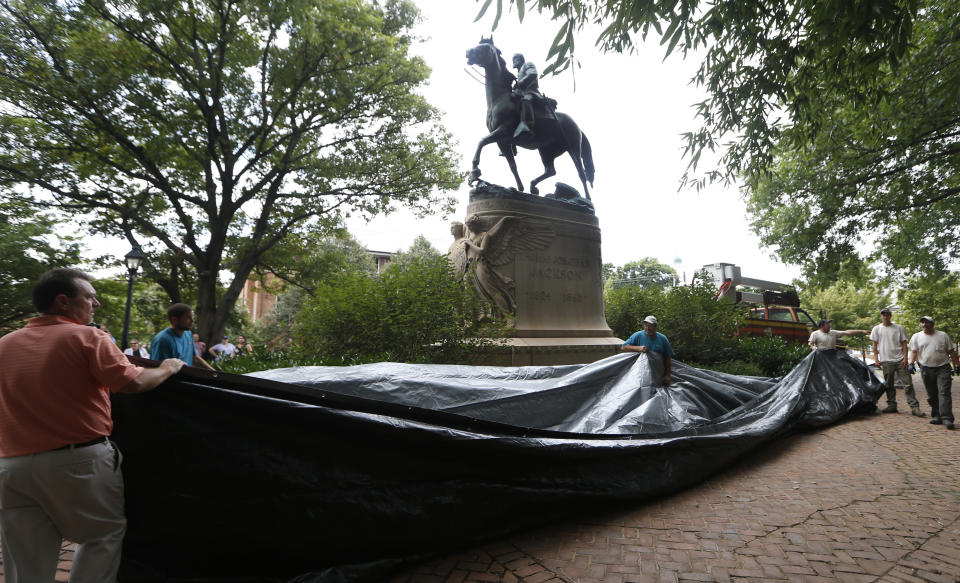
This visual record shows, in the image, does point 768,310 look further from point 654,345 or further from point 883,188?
point 654,345

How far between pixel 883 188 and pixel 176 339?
1918 cm

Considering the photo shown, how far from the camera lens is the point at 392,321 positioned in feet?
23.6

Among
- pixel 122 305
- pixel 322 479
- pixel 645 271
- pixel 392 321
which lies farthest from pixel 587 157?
pixel 645 271

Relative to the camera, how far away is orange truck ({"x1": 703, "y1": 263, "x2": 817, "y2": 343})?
19819 millimetres

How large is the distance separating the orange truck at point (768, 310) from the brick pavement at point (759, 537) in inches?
639

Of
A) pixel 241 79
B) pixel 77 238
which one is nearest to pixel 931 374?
pixel 241 79

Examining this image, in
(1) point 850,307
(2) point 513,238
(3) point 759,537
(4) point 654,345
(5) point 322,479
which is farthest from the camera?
(1) point 850,307

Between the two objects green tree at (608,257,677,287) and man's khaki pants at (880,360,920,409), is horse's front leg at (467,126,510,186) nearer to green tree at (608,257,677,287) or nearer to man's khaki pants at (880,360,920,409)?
man's khaki pants at (880,360,920,409)

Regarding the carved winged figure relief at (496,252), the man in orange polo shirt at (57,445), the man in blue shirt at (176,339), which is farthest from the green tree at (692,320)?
the man in orange polo shirt at (57,445)

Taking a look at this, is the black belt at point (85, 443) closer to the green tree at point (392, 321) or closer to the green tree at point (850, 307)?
the green tree at point (392, 321)

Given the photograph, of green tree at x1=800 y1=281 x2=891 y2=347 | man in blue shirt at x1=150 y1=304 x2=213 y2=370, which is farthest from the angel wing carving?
green tree at x1=800 y1=281 x2=891 y2=347

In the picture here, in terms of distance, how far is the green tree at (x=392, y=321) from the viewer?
7.07 m

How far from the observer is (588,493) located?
3.22 meters

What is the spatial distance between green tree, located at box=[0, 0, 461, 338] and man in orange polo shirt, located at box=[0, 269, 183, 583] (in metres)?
12.4
